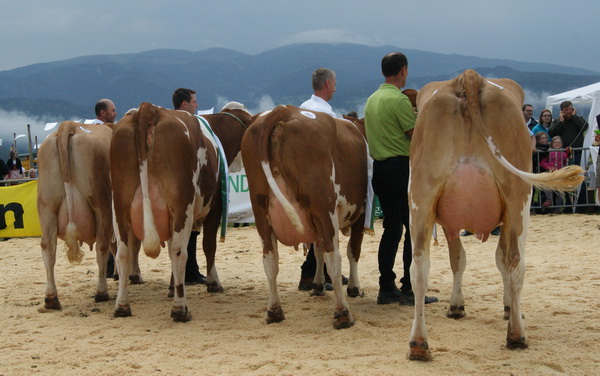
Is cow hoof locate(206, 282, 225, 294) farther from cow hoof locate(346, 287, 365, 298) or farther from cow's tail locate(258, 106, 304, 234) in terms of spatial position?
cow's tail locate(258, 106, 304, 234)

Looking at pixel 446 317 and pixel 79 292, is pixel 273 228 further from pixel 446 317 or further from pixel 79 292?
pixel 79 292

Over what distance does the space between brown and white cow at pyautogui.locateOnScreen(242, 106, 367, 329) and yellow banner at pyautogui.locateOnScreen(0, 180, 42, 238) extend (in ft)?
29.8

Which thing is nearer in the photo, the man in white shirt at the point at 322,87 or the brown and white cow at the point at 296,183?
the brown and white cow at the point at 296,183

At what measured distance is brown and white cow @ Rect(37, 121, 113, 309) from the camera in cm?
692

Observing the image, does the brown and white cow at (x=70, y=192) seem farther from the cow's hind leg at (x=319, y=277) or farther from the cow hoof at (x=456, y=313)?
the cow hoof at (x=456, y=313)

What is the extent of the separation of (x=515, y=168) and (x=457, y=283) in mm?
1839

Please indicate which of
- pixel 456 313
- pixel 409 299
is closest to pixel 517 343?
pixel 456 313

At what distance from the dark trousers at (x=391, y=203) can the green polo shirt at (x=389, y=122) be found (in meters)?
0.10

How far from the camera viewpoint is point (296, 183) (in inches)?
227

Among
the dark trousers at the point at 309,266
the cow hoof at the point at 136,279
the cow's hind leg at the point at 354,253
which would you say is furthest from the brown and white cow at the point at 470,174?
the cow hoof at the point at 136,279

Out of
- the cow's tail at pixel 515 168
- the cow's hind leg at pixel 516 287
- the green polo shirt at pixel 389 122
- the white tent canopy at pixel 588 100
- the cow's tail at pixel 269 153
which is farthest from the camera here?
the white tent canopy at pixel 588 100

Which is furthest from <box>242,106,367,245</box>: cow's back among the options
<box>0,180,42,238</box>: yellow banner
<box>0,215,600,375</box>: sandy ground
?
<box>0,180,42,238</box>: yellow banner

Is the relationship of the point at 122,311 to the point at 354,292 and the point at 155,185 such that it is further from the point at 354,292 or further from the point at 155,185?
the point at 354,292

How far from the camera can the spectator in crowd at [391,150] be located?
6.27 meters
